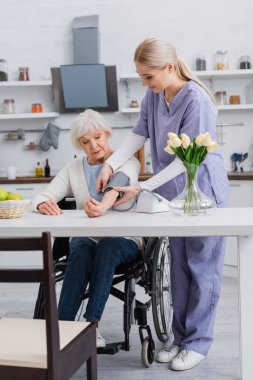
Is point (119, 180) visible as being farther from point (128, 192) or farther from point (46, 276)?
point (46, 276)

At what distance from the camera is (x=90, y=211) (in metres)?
2.64

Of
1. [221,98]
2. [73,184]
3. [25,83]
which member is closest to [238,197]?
[221,98]

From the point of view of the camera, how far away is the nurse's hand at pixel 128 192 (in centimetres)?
274

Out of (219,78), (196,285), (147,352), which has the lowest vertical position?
(147,352)

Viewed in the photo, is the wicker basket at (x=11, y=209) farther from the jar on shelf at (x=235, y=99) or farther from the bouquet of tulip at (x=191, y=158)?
the jar on shelf at (x=235, y=99)

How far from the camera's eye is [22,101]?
624cm

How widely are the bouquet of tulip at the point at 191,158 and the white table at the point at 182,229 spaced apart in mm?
68

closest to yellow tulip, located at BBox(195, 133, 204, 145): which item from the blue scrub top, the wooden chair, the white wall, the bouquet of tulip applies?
the bouquet of tulip

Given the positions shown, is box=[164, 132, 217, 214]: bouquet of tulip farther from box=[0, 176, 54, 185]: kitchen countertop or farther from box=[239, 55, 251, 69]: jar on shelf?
box=[239, 55, 251, 69]: jar on shelf

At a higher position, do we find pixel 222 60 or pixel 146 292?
pixel 222 60

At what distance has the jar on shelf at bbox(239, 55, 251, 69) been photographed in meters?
5.88

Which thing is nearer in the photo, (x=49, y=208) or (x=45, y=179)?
(x=49, y=208)

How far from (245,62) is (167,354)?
11.9ft

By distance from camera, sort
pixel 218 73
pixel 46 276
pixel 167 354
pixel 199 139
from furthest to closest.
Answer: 1. pixel 218 73
2. pixel 167 354
3. pixel 199 139
4. pixel 46 276
